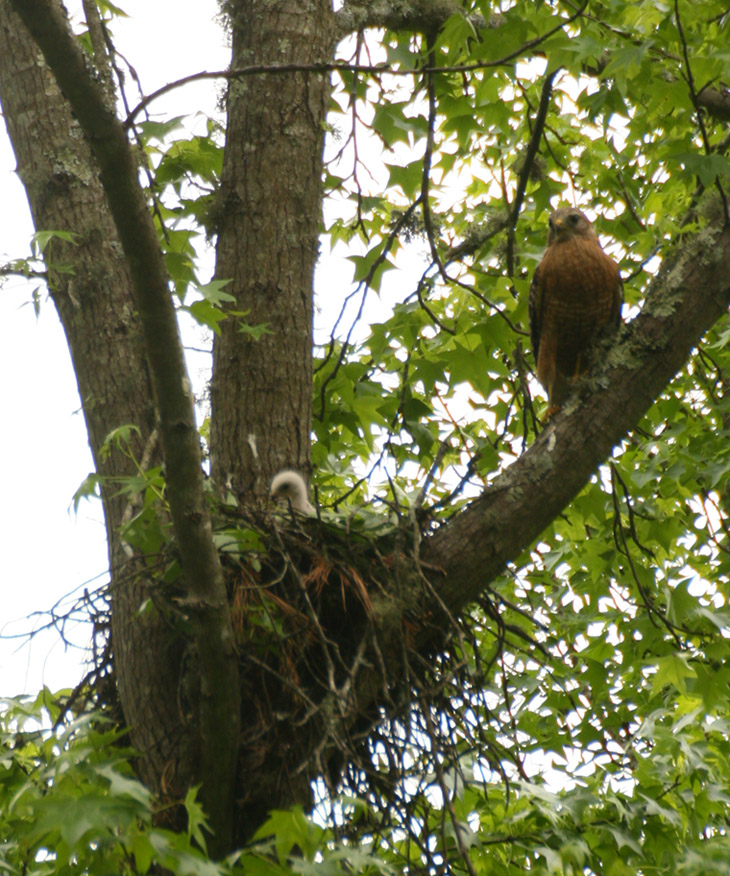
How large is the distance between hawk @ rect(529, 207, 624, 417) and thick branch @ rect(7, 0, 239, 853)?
2.53 meters

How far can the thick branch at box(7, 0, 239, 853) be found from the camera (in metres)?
1.94

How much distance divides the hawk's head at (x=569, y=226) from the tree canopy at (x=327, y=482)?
0.40 m

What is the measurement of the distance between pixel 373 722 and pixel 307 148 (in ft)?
6.51

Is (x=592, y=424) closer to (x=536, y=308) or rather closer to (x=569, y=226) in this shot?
(x=536, y=308)

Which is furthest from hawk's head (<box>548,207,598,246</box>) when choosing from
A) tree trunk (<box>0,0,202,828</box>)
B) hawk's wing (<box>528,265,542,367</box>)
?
tree trunk (<box>0,0,202,828</box>)

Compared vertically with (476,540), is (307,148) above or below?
above

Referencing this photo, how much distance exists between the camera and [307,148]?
3.37 m

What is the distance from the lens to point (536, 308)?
15.0ft

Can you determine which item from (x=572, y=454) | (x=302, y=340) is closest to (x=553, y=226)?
(x=302, y=340)

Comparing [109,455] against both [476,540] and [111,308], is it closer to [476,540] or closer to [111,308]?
[111,308]

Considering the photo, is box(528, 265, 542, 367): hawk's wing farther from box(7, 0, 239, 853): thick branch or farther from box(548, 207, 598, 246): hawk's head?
box(7, 0, 239, 853): thick branch

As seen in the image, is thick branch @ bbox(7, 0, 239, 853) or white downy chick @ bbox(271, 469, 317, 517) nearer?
thick branch @ bbox(7, 0, 239, 853)

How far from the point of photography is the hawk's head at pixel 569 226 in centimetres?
466

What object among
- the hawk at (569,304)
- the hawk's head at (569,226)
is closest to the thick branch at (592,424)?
the hawk at (569,304)
